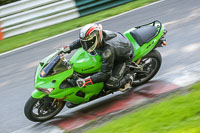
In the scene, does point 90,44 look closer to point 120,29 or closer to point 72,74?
point 72,74

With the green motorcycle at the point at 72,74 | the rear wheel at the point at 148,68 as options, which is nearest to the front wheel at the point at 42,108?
the green motorcycle at the point at 72,74

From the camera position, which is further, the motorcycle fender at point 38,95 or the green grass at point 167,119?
the motorcycle fender at point 38,95

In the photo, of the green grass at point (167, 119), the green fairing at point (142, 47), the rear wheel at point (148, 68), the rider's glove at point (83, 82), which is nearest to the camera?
the green grass at point (167, 119)

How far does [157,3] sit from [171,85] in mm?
6199

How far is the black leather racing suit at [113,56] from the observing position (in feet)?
16.8

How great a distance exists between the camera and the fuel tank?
207 inches

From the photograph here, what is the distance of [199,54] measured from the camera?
696 cm

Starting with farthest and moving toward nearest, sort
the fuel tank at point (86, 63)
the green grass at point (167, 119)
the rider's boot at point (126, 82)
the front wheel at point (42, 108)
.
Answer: the rider's boot at point (126, 82) < the fuel tank at point (86, 63) < the front wheel at point (42, 108) < the green grass at point (167, 119)

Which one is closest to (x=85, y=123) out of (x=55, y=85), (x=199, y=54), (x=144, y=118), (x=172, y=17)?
(x=55, y=85)

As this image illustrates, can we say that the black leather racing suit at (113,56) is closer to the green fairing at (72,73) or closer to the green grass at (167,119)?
the green fairing at (72,73)

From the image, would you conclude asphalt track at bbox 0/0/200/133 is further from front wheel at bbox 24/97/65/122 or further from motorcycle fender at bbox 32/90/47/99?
motorcycle fender at bbox 32/90/47/99

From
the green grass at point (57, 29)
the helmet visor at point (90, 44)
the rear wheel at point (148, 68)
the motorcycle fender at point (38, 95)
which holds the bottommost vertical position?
the rear wheel at point (148, 68)

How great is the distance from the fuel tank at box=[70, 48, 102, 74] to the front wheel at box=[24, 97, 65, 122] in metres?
0.69

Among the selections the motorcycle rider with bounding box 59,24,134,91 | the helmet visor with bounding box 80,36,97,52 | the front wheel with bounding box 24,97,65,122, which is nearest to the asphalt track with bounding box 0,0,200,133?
the front wheel with bounding box 24,97,65,122
